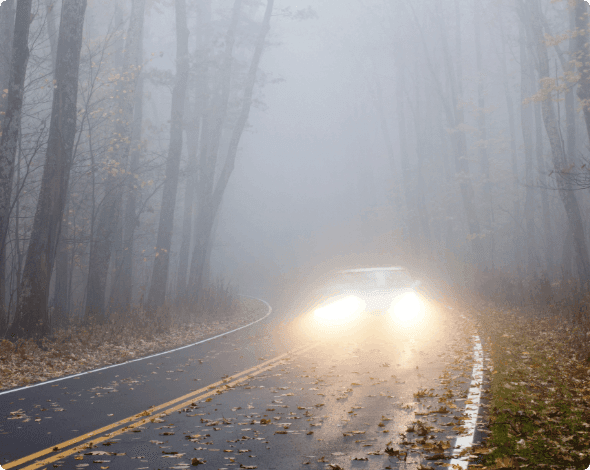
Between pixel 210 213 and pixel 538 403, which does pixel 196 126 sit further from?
pixel 538 403

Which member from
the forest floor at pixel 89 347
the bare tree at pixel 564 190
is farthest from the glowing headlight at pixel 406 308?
the bare tree at pixel 564 190

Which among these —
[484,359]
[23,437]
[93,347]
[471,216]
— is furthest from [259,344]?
[471,216]

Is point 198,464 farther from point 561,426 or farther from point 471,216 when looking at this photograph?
point 471,216

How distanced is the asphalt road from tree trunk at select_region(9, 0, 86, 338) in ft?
9.91

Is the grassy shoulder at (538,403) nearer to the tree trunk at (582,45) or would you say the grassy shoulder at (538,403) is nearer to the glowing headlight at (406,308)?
the glowing headlight at (406,308)

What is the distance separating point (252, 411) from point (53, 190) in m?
8.36

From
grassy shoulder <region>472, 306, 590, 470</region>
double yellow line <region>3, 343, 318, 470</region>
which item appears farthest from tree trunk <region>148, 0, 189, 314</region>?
grassy shoulder <region>472, 306, 590, 470</region>

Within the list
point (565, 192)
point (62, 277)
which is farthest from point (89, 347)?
point (565, 192)

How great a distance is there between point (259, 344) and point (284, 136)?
7429 centimetres

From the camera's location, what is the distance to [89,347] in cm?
1261

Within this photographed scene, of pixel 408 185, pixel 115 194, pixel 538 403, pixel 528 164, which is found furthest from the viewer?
pixel 408 185

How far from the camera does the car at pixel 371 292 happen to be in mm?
15609

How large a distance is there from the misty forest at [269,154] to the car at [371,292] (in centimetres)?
474

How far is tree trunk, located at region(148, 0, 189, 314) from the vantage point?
20.5 metres
